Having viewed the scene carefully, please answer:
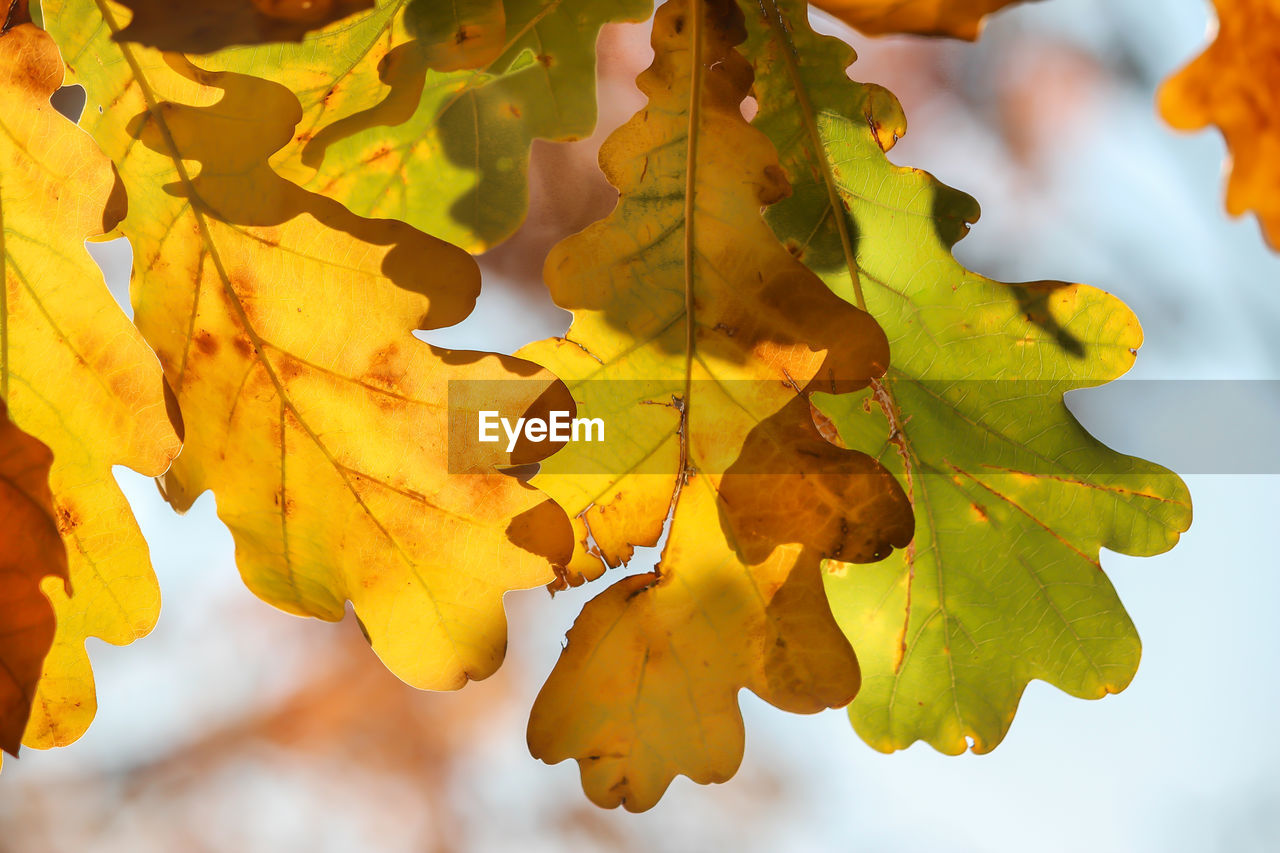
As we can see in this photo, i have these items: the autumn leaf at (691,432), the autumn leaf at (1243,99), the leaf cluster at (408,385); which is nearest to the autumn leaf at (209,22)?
the leaf cluster at (408,385)

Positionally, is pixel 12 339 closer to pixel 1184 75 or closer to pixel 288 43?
pixel 288 43

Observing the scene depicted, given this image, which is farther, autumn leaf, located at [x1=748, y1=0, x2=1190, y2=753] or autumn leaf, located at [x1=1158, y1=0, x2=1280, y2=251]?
autumn leaf, located at [x1=748, y1=0, x2=1190, y2=753]

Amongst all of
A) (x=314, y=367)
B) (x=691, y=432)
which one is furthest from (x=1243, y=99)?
(x=314, y=367)

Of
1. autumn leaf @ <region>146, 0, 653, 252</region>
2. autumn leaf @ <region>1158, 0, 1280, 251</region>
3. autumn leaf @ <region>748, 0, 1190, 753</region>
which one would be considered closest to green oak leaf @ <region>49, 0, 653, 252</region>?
autumn leaf @ <region>146, 0, 653, 252</region>

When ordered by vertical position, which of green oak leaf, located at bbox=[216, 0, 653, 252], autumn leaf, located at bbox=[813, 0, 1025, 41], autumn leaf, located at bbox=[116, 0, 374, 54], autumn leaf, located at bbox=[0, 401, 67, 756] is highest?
autumn leaf, located at bbox=[813, 0, 1025, 41]

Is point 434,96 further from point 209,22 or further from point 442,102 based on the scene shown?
point 209,22

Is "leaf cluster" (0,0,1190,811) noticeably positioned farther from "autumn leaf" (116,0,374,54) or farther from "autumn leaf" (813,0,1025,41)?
"autumn leaf" (813,0,1025,41)
